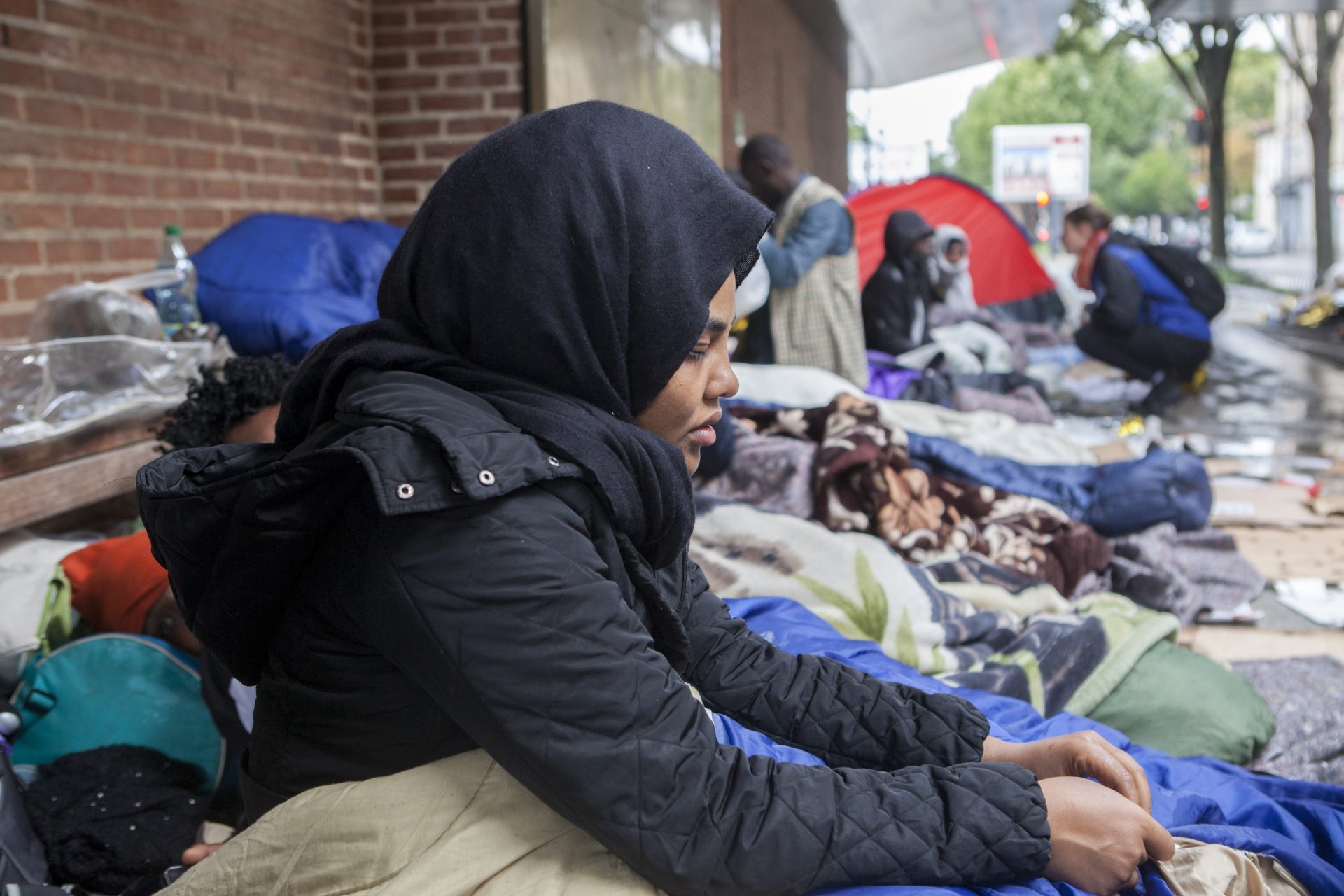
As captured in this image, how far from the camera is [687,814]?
1.27 meters

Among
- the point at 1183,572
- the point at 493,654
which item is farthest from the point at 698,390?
the point at 1183,572

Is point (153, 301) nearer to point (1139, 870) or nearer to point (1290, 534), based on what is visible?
point (1139, 870)

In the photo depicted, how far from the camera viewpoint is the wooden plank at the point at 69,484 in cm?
278

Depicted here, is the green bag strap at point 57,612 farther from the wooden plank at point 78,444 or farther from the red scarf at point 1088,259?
the red scarf at point 1088,259

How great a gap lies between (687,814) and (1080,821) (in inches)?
21.6

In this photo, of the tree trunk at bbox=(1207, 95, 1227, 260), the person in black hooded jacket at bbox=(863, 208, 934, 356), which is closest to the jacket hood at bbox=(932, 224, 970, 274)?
the person in black hooded jacket at bbox=(863, 208, 934, 356)

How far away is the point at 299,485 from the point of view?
49.9 inches

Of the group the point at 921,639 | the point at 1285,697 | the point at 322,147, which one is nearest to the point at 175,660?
the point at 921,639

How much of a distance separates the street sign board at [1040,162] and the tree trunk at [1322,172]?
8.00m

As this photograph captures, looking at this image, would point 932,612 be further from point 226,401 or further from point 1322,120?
point 1322,120

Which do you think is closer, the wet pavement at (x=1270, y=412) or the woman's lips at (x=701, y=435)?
the woman's lips at (x=701, y=435)

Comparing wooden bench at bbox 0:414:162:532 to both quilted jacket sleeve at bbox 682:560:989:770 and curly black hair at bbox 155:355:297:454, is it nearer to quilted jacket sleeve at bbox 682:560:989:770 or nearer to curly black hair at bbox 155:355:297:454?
curly black hair at bbox 155:355:297:454

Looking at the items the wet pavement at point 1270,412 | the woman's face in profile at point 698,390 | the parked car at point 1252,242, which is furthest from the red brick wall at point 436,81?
the parked car at point 1252,242

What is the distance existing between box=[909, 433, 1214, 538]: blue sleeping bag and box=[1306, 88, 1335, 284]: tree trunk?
1341cm
